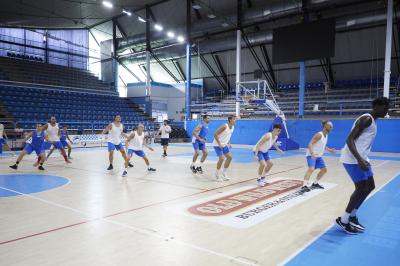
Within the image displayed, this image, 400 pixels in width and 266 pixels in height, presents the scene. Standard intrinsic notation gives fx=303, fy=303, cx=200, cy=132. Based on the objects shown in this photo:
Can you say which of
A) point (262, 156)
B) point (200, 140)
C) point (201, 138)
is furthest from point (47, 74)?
point (262, 156)

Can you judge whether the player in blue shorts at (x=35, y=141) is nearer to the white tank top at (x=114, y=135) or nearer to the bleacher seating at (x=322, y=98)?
the white tank top at (x=114, y=135)

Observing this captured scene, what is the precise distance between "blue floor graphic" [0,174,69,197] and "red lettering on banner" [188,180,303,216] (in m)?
4.14

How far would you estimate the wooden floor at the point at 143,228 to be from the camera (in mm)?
3498

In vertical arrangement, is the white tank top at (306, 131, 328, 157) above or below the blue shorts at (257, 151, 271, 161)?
above

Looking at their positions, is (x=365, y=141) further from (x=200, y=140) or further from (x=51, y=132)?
(x=51, y=132)

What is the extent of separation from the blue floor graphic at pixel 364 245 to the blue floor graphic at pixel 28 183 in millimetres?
6204

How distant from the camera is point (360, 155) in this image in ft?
13.5

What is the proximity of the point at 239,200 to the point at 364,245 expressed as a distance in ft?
8.62

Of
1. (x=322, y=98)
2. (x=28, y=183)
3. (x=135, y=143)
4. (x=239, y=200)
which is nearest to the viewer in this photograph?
(x=239, y=200)

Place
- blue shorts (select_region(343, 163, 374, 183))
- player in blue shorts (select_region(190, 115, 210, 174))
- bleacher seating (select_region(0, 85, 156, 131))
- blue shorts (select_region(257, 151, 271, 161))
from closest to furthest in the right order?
blue shorts (select_region(343, 163, 374, 183)) → blue shorts (select_region(257, 151, 271, 161)) → player in blue shorts (select_region(190, 115, 210, 174)) → bleacher seating (select_region(0, 85, 156, 131))

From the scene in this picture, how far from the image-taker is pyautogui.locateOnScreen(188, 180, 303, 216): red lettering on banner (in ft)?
17.9

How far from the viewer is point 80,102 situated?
85.9ft

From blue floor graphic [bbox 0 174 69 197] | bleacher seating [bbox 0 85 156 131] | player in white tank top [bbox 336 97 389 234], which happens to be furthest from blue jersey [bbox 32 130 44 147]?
player in white tank top [bbox 336 97 389 234]

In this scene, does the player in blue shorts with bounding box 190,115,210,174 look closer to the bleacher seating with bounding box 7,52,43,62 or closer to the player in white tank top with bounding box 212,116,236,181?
the player in white tank top with bounding box 212,116,236,181
